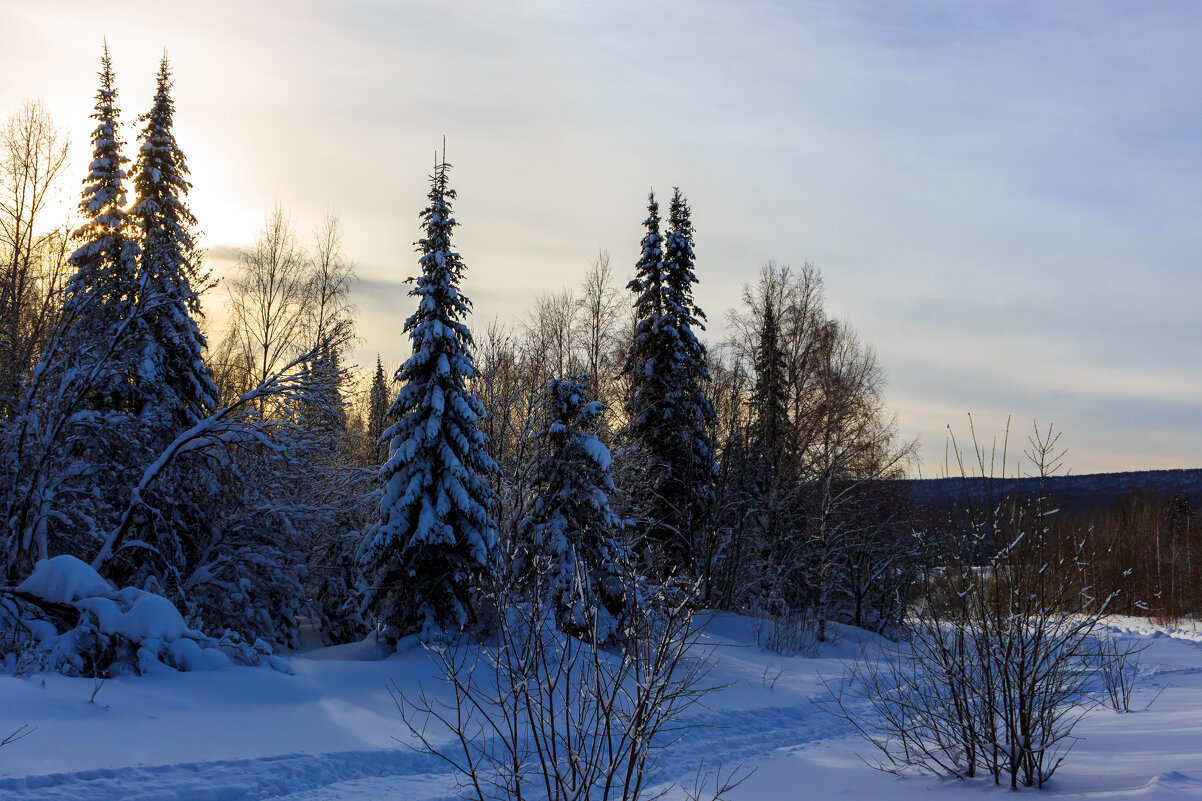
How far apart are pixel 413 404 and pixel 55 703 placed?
315 inches

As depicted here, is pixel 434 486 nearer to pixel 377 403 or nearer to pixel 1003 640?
pixel 1003 640

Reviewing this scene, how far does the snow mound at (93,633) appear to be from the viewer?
10797 mm

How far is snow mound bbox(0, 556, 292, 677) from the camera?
10.8 m

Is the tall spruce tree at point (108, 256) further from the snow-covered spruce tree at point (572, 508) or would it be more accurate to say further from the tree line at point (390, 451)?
the snow-covered spruce tree at point (572, 508)

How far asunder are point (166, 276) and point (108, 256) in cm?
388

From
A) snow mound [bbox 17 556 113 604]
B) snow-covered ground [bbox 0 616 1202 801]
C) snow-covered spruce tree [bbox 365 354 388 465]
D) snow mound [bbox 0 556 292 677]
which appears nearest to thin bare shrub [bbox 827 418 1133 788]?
snow-covered ground [bbox 0 616 1202 801]

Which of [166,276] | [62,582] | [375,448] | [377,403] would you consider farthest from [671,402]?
[377,403]

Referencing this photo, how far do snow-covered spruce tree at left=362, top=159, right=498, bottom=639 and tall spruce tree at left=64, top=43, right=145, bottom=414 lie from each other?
561cm

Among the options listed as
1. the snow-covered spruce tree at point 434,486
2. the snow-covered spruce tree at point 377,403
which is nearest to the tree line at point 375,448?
the snow-covered spruce tree at point 434,486

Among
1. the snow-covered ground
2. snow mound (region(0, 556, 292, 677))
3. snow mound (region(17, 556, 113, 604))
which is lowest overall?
the snow-covered ground

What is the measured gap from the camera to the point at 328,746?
9516 mm

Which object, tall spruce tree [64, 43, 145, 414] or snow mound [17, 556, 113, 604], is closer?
snow mound [17, 556, 113, 604]

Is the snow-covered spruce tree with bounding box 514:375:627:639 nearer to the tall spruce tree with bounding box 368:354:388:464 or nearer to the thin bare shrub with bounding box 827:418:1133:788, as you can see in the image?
the thin bare shrub with bounding box 827:418:1133:788

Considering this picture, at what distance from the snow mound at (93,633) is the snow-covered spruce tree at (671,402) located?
1391 centimetres
